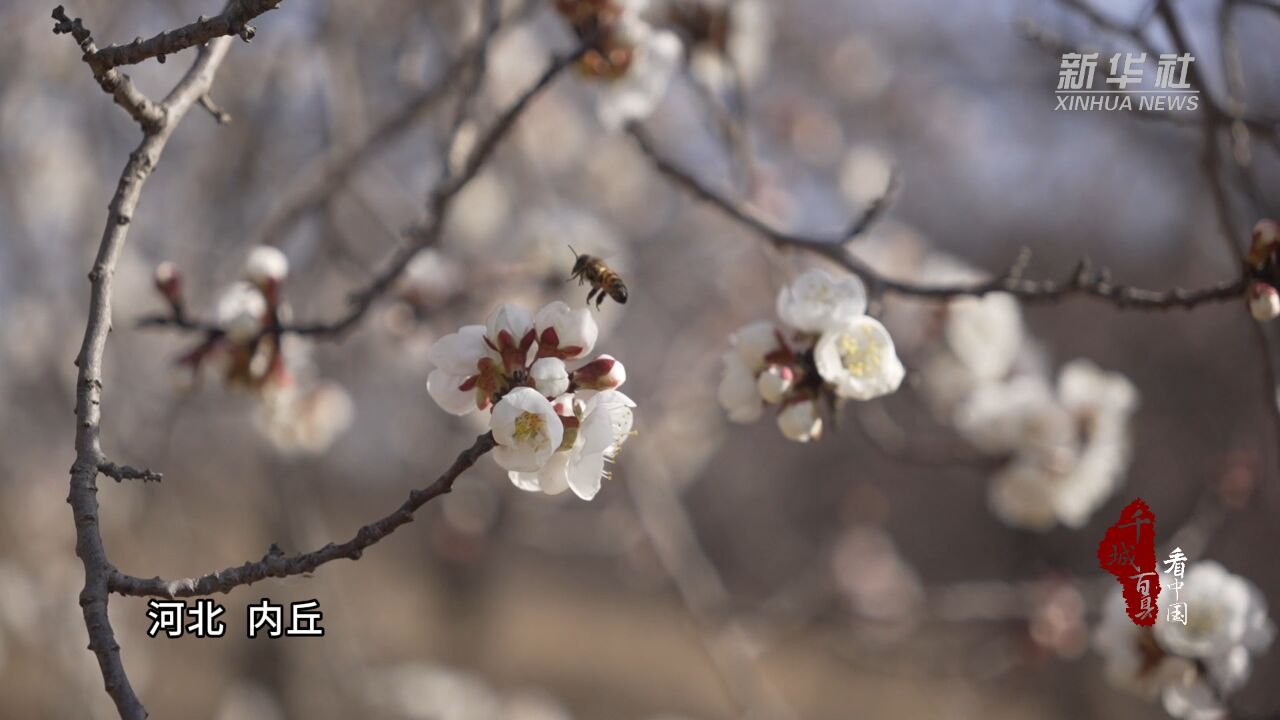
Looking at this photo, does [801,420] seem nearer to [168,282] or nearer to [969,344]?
[168,282]

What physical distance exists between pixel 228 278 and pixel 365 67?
247 cm

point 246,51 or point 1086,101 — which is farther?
point 246,51

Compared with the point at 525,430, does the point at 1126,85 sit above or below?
above

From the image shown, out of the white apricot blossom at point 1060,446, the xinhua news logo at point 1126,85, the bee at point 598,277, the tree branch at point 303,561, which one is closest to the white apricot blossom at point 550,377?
the tree branch at point 303,561

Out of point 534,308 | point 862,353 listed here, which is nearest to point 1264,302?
point 862,353

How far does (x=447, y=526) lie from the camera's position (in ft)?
15.4

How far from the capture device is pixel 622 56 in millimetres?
1862

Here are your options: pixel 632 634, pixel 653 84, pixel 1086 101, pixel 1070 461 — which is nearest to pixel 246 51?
pixel 653 84

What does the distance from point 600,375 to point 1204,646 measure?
1229 millimetres

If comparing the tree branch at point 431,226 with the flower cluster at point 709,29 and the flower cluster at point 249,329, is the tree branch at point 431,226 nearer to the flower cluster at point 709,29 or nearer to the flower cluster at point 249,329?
the flower cluster at point 249,329

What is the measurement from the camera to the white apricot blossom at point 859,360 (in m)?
1.33

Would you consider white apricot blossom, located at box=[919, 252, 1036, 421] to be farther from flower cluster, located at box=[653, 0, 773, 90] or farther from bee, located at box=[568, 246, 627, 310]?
bee, located at box=[568, 246, 627, 310]

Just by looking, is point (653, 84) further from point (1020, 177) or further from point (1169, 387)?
point (1020, 177)

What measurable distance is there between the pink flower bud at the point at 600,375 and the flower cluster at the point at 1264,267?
2.88ft
